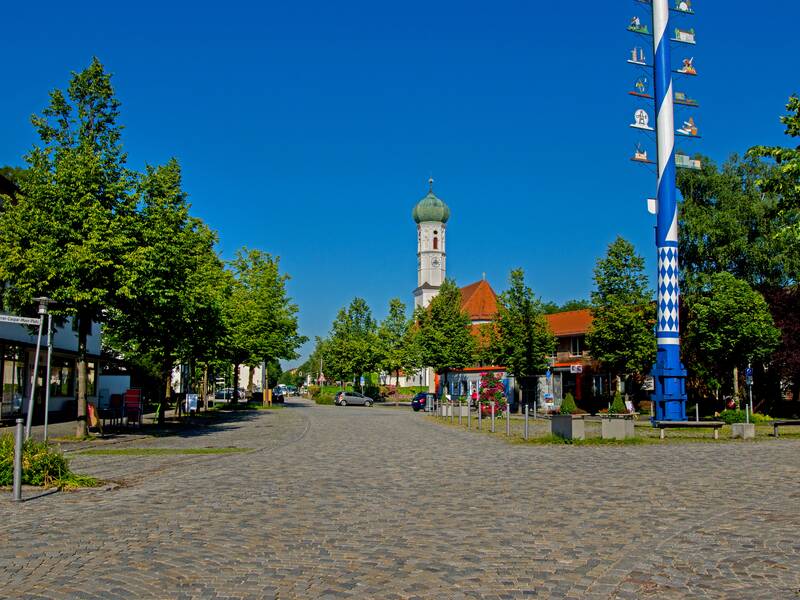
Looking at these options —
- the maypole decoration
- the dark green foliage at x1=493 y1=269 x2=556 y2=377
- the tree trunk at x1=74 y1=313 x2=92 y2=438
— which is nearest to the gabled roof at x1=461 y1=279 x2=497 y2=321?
the dark green foliage at x1=493 y1=269 x2=556 y2=377

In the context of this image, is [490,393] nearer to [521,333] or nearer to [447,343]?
[521,333]

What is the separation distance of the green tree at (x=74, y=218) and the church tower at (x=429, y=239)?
113441 mm

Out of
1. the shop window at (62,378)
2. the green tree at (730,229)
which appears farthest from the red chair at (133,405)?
the green tree at (730,229)

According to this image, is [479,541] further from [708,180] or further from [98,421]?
[708,180]

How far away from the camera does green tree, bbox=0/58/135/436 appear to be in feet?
70.1

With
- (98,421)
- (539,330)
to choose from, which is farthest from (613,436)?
(539,330)

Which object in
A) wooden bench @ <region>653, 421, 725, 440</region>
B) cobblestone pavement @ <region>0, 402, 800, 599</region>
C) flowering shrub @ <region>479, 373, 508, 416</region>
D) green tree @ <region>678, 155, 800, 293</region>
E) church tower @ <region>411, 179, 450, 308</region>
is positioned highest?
church tower @ <region>411, 179, 450, 308</region>

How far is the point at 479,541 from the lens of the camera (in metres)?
8.33

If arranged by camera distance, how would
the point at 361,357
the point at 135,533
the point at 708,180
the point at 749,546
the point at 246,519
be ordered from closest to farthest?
1. the point at 749,546
2. the point at 135,533
3. the point at 246,519
4. the point at 708,180
5. the point at 361,357

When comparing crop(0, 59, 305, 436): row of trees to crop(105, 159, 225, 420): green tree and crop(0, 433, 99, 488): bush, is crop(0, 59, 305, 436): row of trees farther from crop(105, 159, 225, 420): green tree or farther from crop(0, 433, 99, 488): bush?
crop(0, 433, 99, 488): bush

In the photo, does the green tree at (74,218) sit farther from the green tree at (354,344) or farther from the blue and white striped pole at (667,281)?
the green tree at (354,344)

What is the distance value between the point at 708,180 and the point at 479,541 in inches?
1905

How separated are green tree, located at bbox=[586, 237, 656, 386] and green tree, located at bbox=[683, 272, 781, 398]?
2.80 m

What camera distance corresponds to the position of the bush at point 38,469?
1211 cm
